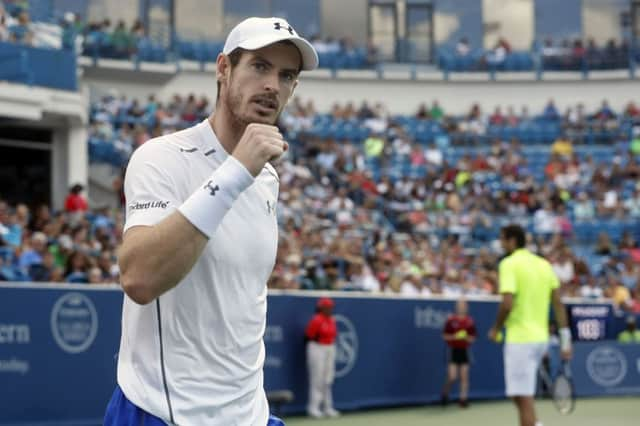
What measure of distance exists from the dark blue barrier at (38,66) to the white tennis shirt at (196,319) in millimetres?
17410

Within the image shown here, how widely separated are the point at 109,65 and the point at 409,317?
46.0 feet

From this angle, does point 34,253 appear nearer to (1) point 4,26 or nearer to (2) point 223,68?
(1) point 4,26

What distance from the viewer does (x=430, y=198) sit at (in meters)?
27.9

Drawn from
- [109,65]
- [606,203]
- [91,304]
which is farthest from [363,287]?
[109,65]

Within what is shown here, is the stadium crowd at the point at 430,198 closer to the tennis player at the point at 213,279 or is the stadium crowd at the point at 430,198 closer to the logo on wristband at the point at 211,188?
the tennis player at the point at 213,279

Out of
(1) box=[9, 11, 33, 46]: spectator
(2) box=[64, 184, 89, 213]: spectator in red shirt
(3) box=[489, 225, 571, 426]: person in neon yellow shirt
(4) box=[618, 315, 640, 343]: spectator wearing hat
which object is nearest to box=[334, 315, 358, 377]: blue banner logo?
(2) box=[64, 184, 89, 213]: spectator in red shirt

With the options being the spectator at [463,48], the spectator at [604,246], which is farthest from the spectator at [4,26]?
the spectator at [463,48]

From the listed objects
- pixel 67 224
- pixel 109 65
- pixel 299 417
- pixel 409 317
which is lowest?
pixel 299 417

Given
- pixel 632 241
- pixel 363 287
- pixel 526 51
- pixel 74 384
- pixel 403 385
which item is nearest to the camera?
pixel 74 384

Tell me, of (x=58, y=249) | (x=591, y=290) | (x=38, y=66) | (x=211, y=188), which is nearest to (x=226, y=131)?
(x=211, y=188)

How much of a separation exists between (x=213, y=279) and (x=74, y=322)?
9.97m

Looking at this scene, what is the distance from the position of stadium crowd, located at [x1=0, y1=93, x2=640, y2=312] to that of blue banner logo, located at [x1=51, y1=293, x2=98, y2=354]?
136 inches

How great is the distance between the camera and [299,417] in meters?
16.2

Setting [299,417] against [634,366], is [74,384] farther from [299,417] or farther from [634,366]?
[634,366]
